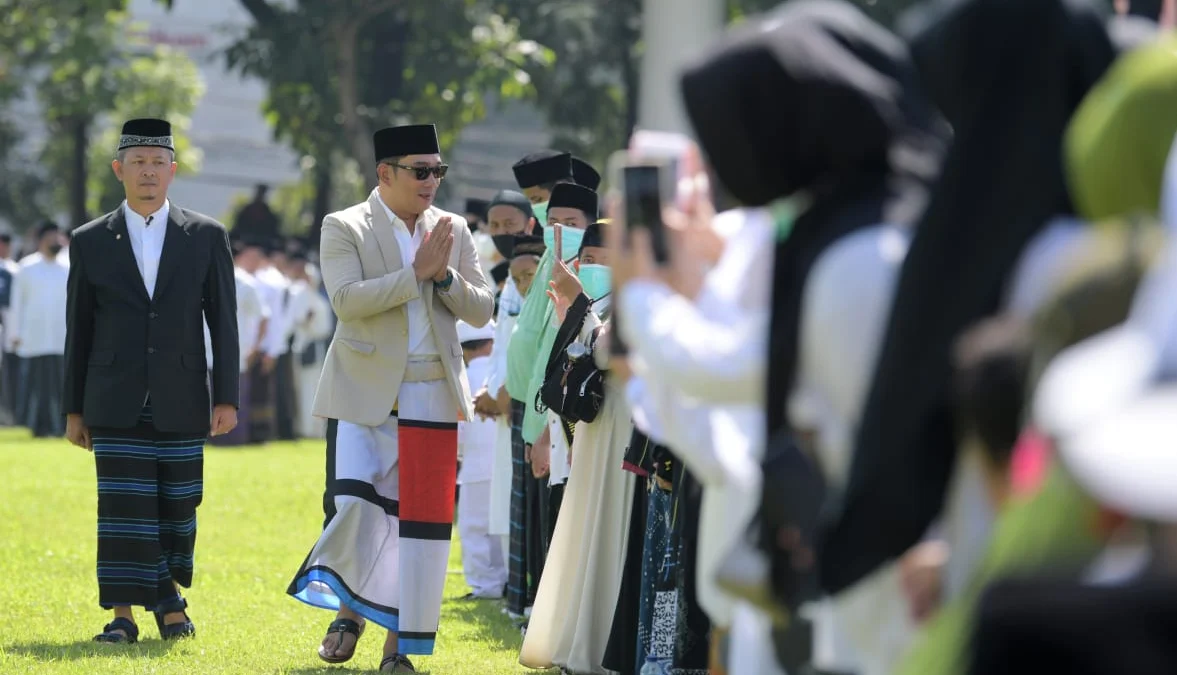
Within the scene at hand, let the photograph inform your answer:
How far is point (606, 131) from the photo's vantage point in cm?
3284

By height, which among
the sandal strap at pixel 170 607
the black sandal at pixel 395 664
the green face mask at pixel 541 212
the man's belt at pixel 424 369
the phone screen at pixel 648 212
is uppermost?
the green face mask at pixel 541 212

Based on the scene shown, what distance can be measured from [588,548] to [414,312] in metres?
1.31

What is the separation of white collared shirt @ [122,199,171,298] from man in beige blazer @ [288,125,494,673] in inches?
41.9

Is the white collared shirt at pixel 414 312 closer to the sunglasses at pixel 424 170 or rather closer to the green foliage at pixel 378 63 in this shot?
the sunglasses at pixel 424 170

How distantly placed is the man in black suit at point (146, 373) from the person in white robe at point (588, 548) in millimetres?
1936

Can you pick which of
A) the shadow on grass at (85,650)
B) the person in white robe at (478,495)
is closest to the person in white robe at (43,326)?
the person in white robe at (478,495)

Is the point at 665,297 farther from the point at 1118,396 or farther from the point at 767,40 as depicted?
the point at 1118,396

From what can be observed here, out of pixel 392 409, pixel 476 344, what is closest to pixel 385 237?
pixel 392 409

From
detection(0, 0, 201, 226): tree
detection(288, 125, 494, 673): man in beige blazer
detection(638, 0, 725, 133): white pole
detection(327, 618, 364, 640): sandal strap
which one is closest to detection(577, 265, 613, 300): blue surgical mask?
detection(288, 125, 494, 673): man in beige blazer

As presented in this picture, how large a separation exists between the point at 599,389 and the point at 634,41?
25090mm

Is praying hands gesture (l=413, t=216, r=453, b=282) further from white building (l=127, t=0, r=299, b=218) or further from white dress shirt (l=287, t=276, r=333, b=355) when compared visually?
white building (l=127, t=0, r=299, b=218)

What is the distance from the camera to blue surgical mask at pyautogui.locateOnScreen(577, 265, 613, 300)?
8.12 meters

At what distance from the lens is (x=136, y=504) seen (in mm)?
8875

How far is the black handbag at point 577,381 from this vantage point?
7797mm
